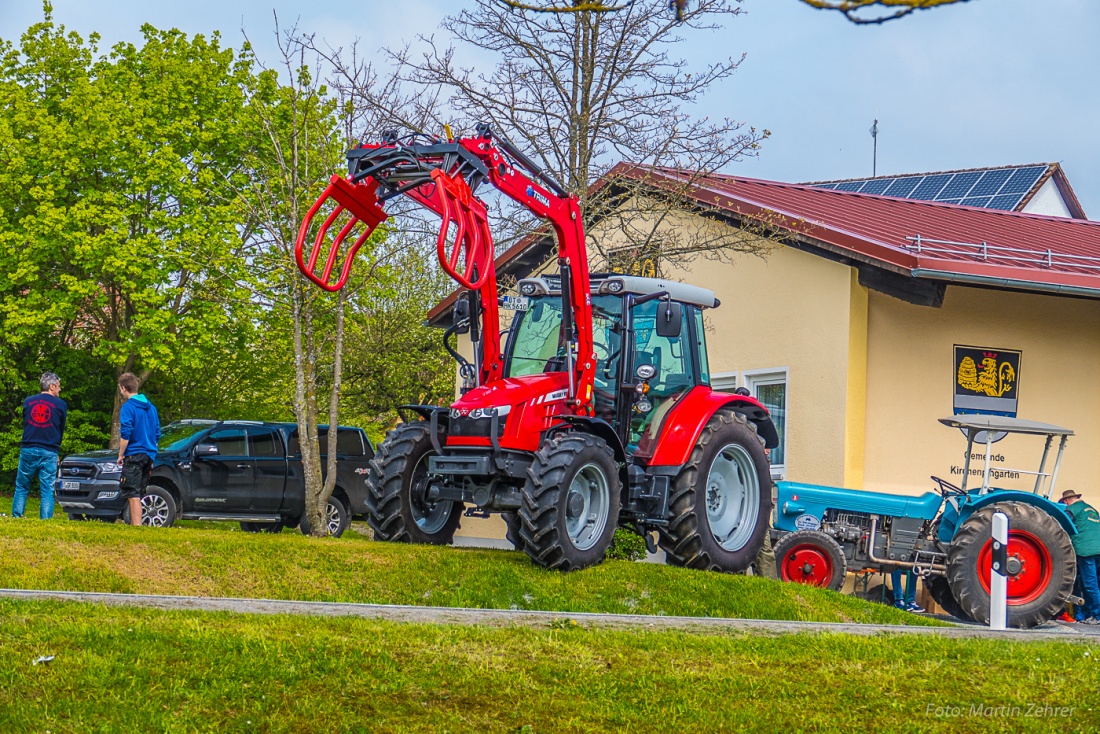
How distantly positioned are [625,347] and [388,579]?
2.96 metres

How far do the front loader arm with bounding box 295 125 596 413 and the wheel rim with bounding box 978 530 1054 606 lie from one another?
4993 millimetres

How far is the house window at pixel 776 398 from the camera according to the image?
1695 cm

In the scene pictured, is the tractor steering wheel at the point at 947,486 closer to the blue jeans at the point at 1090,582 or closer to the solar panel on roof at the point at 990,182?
the blue jeans at the point at 1090,582

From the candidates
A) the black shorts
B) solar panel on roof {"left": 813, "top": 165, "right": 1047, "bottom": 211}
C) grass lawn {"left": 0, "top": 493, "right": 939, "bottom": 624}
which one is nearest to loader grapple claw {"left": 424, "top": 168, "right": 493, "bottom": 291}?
grass lawn {"left": 0, "top": 493, "right": 939, "bottom": 624}

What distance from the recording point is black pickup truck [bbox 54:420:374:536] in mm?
17672

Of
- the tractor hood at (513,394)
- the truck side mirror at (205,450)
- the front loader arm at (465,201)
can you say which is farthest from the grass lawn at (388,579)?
the truck side mirror at (205,450)

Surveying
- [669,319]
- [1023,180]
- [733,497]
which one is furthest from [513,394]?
[1023,180]

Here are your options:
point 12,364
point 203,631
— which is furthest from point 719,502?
point 12,364

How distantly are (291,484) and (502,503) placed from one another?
32.4 feet

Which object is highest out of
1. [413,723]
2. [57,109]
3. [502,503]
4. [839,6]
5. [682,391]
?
[57,109]

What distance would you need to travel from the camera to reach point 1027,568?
13.1 meters

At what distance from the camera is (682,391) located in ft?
39.6

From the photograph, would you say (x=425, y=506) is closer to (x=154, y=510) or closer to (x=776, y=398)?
(x=776, y=398)

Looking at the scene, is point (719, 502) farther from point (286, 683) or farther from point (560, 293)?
point (286, 683)
